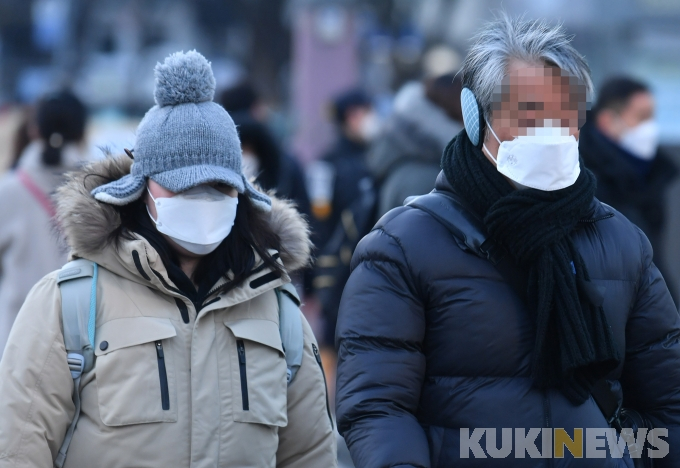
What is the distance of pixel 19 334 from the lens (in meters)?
2.77

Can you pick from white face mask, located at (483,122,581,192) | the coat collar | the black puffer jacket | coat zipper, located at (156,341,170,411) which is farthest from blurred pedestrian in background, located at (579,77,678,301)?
coat zipper, located at (156,341,170,411)

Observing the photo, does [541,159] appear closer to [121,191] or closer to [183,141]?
[183,141]

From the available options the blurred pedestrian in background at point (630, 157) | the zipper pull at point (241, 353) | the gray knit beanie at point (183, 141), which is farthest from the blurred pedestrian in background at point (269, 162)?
the zipper pull at point (241, 353)

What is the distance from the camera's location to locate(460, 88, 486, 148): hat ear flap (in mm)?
2754

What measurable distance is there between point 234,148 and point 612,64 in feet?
22.5

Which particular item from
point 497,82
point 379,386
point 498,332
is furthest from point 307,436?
point 497,82

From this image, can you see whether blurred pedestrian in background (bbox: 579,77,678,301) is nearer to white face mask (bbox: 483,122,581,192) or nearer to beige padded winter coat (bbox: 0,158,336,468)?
white face mask (bbox: 483,122,581,192)

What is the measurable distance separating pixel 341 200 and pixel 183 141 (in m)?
4.61

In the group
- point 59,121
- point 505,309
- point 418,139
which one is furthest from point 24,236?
point 505,309

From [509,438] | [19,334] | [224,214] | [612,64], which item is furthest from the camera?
[612,64]

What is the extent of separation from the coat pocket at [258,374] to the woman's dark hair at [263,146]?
10.3 ft

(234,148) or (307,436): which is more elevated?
(234,148)

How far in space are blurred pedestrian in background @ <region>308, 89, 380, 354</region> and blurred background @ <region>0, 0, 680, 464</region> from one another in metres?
0.03

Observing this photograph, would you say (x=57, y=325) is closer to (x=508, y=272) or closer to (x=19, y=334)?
(x=19, y=334)
